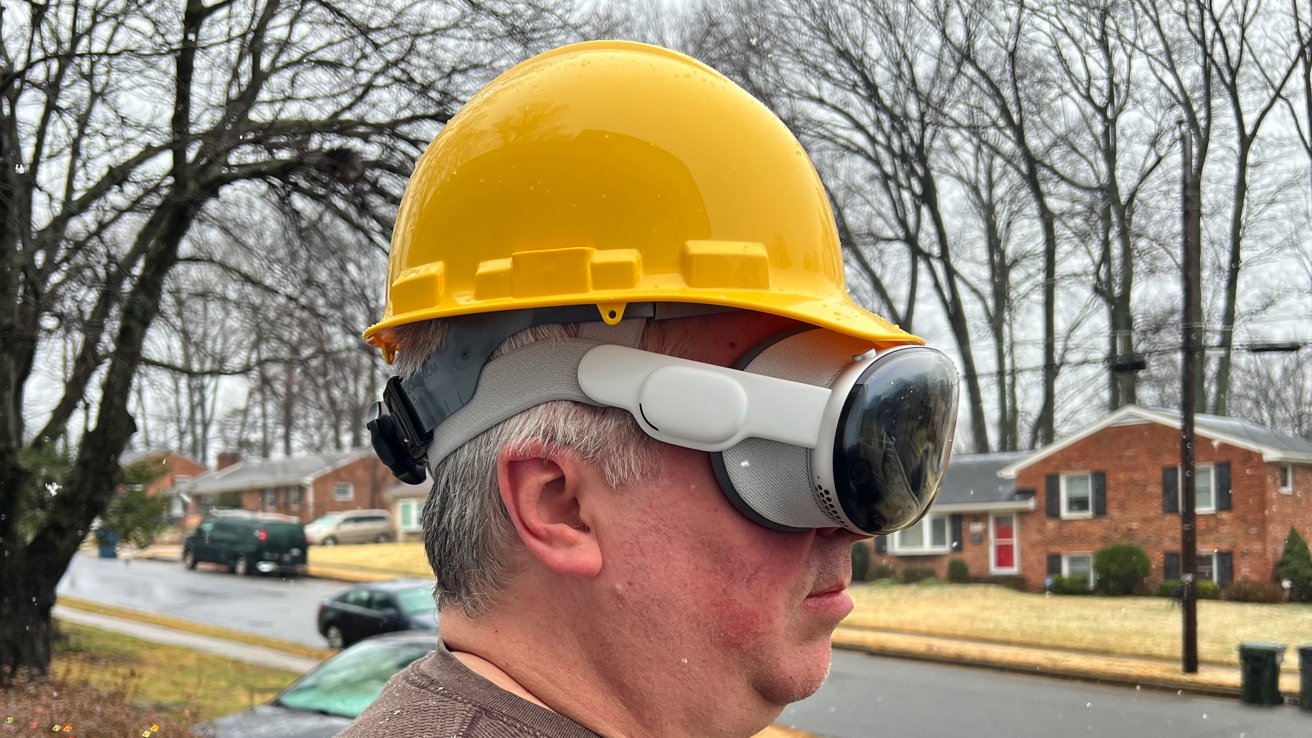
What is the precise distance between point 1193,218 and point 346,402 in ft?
39.8

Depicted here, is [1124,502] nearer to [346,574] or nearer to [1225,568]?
[1225,568]

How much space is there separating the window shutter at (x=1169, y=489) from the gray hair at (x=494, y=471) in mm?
19321

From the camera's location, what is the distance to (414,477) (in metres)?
1.63

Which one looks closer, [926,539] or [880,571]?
[880,571]

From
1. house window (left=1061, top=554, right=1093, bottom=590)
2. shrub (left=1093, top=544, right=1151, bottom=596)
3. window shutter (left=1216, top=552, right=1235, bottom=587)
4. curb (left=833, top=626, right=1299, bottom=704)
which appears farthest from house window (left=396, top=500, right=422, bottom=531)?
window shutter (left=1216, top=552, right=1235, bottom=587)

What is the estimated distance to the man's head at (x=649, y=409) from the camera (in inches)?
47.3

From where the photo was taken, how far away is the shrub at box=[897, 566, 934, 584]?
27531 millimetres

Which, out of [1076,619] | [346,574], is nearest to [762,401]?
[1076,619]

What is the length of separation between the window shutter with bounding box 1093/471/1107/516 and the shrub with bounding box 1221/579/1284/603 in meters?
5.54

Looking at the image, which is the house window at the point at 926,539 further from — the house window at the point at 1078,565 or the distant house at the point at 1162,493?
the house window at the point at 1078,565

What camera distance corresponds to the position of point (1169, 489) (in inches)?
755

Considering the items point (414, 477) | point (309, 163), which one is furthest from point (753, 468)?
point (309, 163)

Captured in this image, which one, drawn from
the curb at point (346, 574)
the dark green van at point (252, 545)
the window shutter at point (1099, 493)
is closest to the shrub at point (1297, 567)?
the window shutter at point (1099, 493)

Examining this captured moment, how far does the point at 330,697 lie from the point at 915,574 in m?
22.3
